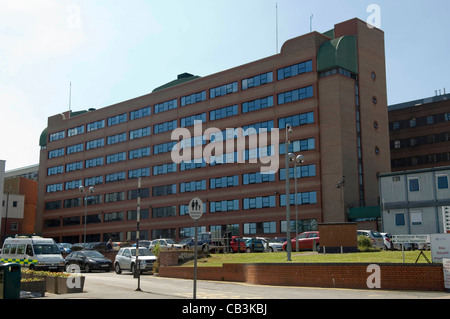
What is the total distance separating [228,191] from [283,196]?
8.80 metres

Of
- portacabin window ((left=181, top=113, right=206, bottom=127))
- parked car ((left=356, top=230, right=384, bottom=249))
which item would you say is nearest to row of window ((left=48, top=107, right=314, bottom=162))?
portacabin window ((left=181, top=113, right=206, bottom=127))

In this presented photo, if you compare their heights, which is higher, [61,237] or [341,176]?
[341,176]

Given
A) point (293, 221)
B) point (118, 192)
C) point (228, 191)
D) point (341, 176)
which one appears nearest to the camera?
point (341, 176)

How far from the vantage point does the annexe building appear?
195ft

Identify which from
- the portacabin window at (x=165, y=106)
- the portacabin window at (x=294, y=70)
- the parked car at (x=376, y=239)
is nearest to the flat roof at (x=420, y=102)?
the portacabin window at (x=294, y=70)

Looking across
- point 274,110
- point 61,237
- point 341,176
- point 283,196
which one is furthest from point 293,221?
point 61,237

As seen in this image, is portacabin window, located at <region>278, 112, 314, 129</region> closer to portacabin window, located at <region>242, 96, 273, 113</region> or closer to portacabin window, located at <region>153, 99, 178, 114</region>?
portacabin window, located at <region>242, 96, 273, 113</region>

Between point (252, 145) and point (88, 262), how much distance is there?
3474 centimetres

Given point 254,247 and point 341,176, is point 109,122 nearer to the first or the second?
point 341,176

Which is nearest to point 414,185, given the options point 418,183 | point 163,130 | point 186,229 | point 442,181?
point 418,183

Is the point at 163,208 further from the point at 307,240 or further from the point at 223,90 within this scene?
the point at 307,240

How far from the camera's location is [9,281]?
15836 millimetres

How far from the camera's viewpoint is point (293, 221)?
6166 cm

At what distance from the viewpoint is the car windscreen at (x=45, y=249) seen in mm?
31258
